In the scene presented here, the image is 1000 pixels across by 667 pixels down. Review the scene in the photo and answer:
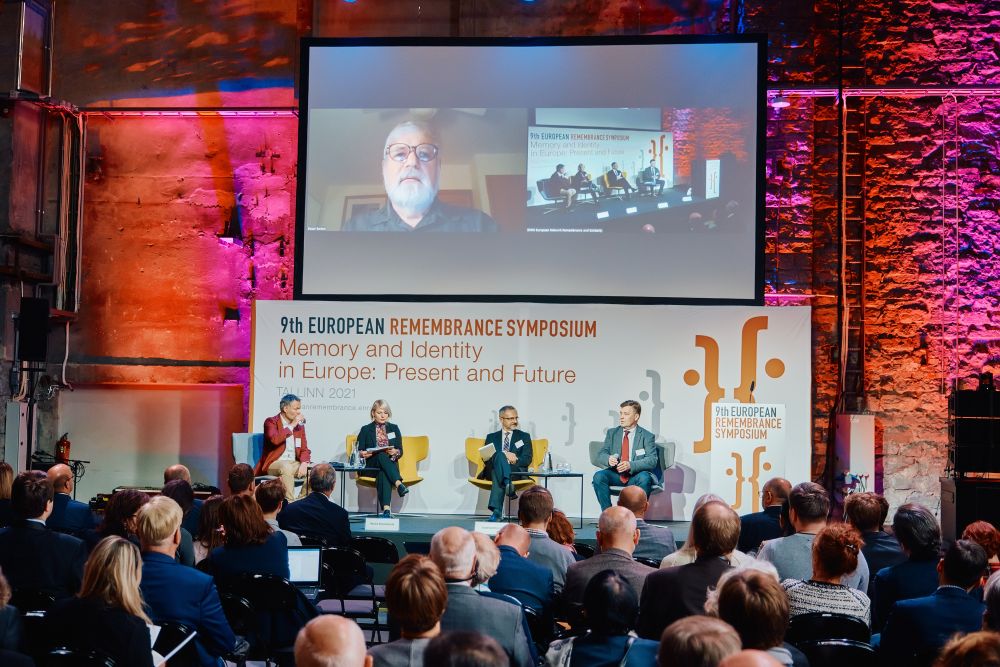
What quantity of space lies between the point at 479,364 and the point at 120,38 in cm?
558

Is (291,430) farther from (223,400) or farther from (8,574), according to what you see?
(8,574)

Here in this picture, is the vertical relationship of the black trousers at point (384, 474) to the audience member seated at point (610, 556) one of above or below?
below

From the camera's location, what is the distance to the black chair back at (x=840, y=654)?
321 cm

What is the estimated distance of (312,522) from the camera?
6.00 meters

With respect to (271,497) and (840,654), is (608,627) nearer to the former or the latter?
(840,654)

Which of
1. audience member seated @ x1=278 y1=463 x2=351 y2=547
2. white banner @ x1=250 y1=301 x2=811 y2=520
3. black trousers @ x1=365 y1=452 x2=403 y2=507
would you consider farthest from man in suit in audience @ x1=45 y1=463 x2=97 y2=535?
white banner @ x1=250 y1=301 x2=811 y2=520

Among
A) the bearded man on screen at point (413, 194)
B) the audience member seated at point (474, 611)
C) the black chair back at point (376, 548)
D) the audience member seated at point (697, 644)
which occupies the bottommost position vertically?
the black chair back at point (376, 548)

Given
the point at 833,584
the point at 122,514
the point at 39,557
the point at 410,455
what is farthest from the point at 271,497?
the point at 410,455

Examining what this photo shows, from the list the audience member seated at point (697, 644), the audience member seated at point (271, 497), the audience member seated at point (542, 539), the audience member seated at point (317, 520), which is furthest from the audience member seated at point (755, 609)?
the audience member seated at point (317, 520)

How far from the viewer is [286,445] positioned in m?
9.30

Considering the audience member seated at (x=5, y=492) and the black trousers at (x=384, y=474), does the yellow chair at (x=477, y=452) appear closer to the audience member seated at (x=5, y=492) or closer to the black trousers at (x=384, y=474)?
the black trousers at (x=384, y=474)

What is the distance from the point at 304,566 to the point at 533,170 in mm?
5807

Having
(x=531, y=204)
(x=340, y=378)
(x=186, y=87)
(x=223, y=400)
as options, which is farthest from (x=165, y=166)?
(x=531, y=204)

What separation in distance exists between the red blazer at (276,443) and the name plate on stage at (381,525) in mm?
1437
